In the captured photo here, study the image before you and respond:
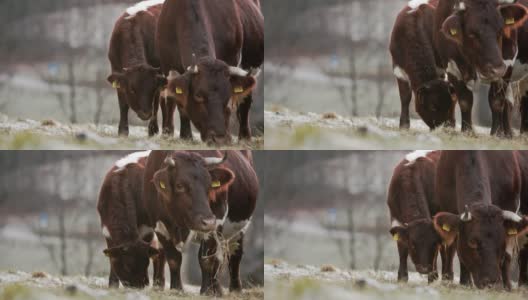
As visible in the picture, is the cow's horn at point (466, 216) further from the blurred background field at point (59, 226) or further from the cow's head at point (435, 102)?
the blurred background field at point (59, 226)

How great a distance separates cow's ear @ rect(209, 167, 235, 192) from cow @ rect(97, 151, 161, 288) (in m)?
0.63

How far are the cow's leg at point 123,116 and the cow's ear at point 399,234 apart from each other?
7.90 ft

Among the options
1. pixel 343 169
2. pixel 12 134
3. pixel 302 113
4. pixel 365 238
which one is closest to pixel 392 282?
pixel 365 238

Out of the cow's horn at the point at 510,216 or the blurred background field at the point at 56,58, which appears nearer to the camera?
the cow's horn at the point at 510,216

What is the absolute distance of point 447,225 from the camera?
909 cm

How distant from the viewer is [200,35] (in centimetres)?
888

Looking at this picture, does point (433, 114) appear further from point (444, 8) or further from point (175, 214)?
point (175, 214)

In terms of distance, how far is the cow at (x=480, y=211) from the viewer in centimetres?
900

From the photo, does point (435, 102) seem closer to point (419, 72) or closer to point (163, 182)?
point (419, 72)

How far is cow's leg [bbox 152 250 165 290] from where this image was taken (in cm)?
920

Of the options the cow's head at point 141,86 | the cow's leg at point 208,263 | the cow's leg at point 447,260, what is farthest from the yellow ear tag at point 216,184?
the cow's leg at point 447,260

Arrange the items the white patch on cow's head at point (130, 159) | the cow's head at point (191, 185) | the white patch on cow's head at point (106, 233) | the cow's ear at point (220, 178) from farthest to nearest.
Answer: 1. the white patch on cow's head at point (106, 233)
2. the white patch on cow's head at point (130, 159)
3. the cow's ear at point (220, 178)
4. the cow's head at point (191, 185)

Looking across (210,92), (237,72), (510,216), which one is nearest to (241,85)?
(237,72)

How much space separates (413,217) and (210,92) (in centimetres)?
211
